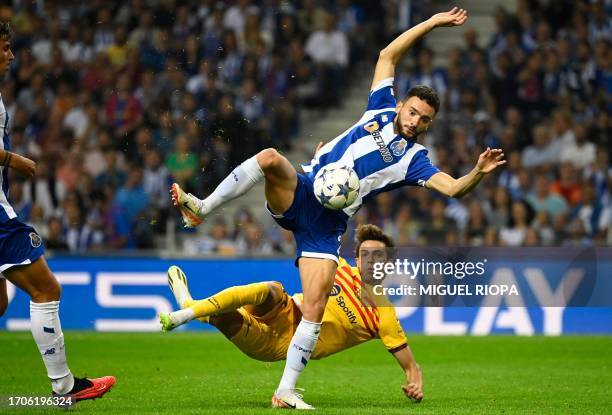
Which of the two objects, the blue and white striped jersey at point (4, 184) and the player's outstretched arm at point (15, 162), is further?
the blue and white striped jersey at point (4, 184)

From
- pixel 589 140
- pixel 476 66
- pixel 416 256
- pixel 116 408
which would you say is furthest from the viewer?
pixel 476 66

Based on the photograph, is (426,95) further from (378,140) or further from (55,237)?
(55,237)

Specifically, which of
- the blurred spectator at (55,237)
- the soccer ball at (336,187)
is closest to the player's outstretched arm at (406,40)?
the soccer ball at (336,187)

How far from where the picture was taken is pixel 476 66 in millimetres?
18500

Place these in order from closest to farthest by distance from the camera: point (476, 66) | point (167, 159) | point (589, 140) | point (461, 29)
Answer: point (167, 159)
point (589, 140)
point (476, 66)
point (461, 29)

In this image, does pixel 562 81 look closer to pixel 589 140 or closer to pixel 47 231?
pixel 589 140

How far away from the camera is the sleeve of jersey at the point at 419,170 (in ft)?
27.2

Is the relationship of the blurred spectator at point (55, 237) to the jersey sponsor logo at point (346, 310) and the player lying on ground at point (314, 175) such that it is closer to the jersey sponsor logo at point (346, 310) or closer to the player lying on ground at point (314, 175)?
the jersey sponsor logo at point (346, 310)

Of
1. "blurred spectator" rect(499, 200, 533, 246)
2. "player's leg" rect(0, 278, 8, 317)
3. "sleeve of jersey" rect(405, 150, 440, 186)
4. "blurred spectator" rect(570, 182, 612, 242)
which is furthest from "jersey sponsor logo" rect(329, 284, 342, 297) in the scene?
"blurred spectator" rect(570, 182, 612, 242)

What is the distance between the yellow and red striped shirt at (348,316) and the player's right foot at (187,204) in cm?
119

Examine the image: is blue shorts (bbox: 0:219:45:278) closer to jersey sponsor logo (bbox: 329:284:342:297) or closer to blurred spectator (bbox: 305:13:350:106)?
jersey sponsor logo (bbox: 329:284:342:297)

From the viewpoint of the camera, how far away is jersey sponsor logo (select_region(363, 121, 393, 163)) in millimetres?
8344

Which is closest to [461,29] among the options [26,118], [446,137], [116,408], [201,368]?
[446,137]

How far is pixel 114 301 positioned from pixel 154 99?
3.31m
